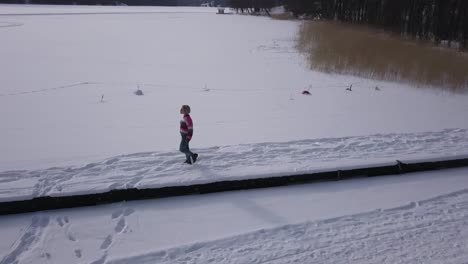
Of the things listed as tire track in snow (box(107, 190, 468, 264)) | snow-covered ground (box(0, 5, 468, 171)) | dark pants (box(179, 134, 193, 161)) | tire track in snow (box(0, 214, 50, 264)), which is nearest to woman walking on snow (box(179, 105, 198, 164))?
dark pants (box(179, 134, 193, 161))

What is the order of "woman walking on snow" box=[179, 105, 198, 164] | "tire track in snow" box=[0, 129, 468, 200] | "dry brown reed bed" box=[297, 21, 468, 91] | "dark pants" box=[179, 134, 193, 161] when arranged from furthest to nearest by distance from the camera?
"dry brown reed bed" box=[297, 21, 468, 91]
"dark pants" box=[179, 134, 193, 161]
"woman walking on snow" box=[179, 105, 198, 164]
"tire track in snow" box=[0, 129, 468, 200]

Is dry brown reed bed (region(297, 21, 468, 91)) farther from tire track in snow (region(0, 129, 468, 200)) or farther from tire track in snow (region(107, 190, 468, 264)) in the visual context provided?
tire track in snow (region(107, 190, 468, 264))

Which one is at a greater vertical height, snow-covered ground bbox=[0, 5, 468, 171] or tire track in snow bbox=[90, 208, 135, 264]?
snow-covered ground bbox=[0, 5, 468, 171]

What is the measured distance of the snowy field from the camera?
425 centimetres

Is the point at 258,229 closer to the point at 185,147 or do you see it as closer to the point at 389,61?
the point at 185,147

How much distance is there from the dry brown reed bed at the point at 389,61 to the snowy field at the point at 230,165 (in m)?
1.63

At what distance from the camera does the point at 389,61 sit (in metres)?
16.8

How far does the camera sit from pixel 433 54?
1794 centimetres

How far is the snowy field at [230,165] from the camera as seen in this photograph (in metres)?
4.25

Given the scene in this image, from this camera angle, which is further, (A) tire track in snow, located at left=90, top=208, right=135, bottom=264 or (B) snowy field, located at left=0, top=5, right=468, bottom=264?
(B) snowy field, located at left=0, top=5, right=468, bottom=264

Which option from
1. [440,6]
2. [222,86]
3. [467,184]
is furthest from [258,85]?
[440,6]

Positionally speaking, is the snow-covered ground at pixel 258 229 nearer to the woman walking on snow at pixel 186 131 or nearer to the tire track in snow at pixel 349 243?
the tire track in snow at pixel 349 243

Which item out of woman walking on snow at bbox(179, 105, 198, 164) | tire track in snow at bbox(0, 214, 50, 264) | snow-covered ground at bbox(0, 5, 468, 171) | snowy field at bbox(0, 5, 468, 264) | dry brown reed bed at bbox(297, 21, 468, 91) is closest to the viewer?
tire track in snow at bbox(0, 214, 50, 264)

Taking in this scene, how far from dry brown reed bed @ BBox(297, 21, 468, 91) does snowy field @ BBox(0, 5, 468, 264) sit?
5.36 ft
